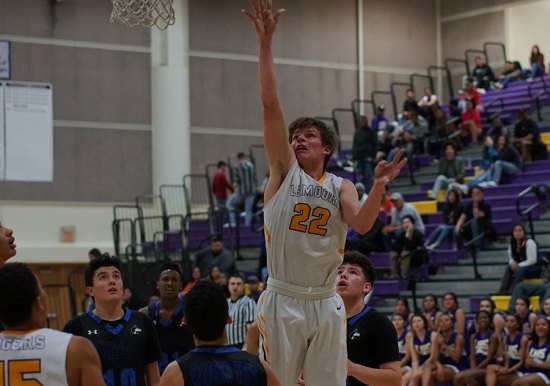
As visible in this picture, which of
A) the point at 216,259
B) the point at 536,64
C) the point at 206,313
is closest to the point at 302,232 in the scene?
the point at 206,313

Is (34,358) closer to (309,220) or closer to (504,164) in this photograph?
(309,220)

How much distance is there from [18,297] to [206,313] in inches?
33.4

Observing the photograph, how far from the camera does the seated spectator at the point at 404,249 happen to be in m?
17.9

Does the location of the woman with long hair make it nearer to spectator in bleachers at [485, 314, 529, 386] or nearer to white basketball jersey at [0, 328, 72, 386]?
spectator in bleachers at [485, 314, 529, 386]

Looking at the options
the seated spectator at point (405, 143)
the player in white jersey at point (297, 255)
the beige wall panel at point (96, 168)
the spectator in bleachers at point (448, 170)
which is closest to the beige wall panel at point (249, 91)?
the beige wall panel at point (96, 168)

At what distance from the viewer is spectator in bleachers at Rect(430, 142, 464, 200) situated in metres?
20.7

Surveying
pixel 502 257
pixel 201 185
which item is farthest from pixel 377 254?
pixel 201 185

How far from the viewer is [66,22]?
A: 24.8 meters

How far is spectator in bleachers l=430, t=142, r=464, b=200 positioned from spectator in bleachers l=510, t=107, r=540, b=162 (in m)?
1.11

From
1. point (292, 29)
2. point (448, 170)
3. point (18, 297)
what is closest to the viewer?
point (18, 297)

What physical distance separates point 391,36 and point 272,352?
77.8 feet

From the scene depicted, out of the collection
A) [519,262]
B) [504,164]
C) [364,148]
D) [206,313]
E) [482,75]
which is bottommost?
[519,262]

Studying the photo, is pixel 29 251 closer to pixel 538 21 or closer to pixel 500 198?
pixel 500 198

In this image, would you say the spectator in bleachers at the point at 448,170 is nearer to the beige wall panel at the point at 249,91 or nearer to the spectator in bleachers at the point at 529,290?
the spectator in bleachers at the point at 529,290
